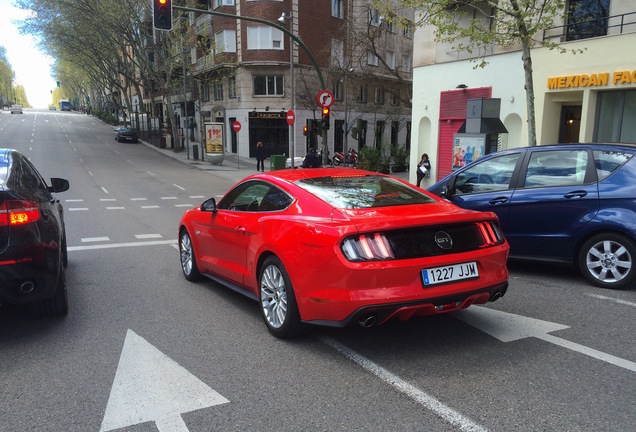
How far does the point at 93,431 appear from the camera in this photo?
2.87 m

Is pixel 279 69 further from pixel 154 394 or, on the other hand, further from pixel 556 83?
pixel 154 394

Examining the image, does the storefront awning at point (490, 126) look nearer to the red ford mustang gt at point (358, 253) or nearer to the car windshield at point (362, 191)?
the car windshield at point (362, 191)

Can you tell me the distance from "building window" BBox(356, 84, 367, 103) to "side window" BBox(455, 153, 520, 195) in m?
34.6

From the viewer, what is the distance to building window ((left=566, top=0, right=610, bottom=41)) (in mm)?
13727

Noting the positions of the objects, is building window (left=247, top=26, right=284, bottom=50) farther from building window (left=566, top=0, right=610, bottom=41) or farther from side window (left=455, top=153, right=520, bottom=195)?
side window (left=455, top=153, right=520, bottom=195)

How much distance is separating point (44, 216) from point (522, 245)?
18.2 feet

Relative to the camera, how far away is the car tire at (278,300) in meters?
3.98

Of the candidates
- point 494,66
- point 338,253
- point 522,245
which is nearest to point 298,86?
point 494,66

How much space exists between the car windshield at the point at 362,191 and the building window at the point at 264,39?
32.5 metres

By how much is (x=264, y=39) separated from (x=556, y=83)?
24.9m

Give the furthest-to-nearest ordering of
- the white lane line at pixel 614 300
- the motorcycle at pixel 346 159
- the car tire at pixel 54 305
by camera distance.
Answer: the motorcycle at pixel 346 159 < the white lane line at pixel 614 300 < the car tire at pixel 54 305

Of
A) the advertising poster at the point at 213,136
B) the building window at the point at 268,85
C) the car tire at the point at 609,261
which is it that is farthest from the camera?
the building window at the point at 268,85

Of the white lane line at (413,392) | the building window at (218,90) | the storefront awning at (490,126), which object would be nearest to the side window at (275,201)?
the white lane line at (413,392)

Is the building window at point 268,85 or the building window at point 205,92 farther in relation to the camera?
the building window at point 205,92
